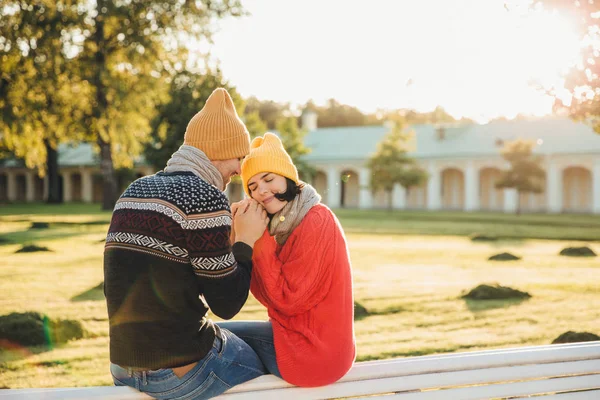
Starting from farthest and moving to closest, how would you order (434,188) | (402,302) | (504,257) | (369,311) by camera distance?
1. (434,188)
2. (504,257)
3. (402,302)
4. (369,311)

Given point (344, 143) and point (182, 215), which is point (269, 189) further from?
point (344, 143)

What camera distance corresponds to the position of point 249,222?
8.56 feet

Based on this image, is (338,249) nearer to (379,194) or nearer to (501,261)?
(501,261)

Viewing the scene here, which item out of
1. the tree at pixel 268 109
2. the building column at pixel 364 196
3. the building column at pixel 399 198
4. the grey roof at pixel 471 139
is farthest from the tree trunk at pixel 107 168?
the tree at pixel 268 109

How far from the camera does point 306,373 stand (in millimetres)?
2539

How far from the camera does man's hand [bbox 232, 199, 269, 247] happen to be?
256 centimetres

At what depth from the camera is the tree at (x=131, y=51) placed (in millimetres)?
26984

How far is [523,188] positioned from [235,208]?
38.6m

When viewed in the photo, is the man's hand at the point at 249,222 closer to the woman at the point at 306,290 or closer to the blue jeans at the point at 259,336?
the woman at the point at 306,290

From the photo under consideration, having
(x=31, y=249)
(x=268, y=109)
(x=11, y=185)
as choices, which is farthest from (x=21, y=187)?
(x=31, y=249)

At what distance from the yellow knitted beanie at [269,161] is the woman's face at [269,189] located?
0.02 m

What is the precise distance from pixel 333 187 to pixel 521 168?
15999mm

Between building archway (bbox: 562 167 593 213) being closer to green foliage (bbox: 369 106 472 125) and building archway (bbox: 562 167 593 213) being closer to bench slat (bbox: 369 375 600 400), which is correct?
green foliage (bbox: 369 106 472 125)

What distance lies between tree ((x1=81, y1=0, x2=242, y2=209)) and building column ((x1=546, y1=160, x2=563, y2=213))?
2476 cm
